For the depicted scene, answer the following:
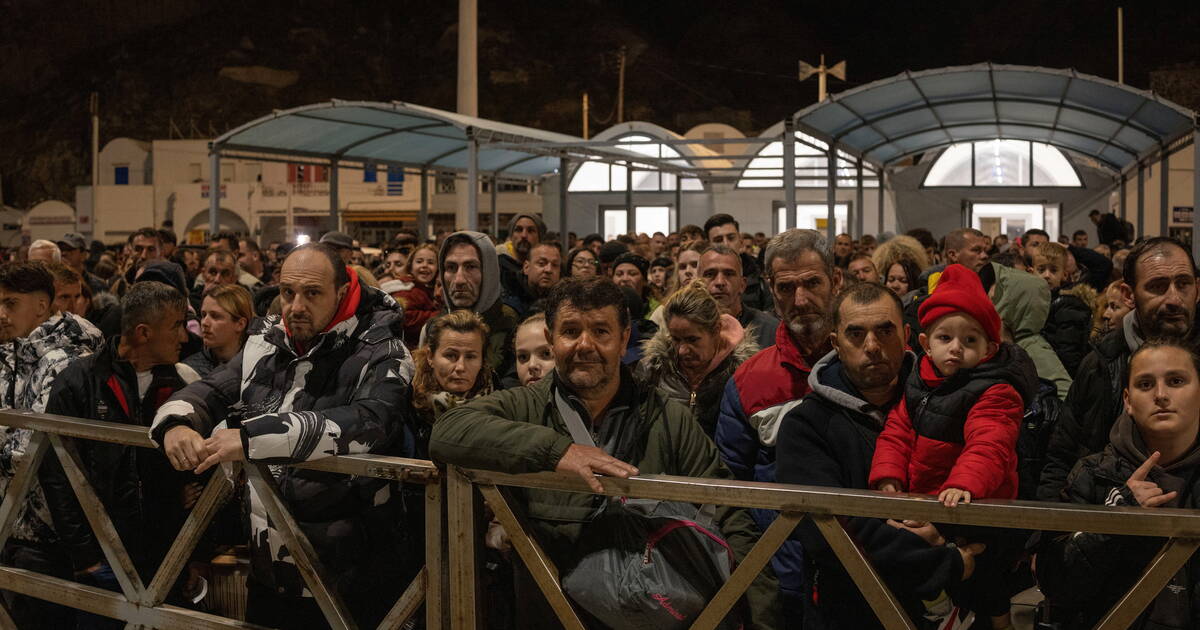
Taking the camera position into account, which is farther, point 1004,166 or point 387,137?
point 1004,166

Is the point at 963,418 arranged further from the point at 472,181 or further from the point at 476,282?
the point at 472,181

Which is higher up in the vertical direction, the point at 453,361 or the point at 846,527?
the point at 453,361

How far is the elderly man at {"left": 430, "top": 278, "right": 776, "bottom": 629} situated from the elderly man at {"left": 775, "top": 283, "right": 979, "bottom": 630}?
8.5 inches

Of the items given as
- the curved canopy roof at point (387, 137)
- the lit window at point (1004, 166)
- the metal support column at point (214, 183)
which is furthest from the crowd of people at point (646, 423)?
the lit window at point (1004, 166)

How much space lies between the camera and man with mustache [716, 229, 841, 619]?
11.2 ft

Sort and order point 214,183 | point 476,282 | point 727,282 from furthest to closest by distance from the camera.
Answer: point 214,183 → point 476,282 → point 727,282

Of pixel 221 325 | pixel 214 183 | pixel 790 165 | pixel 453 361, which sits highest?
pixel 214 183

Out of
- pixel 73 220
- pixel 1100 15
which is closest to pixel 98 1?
pixel 73 220

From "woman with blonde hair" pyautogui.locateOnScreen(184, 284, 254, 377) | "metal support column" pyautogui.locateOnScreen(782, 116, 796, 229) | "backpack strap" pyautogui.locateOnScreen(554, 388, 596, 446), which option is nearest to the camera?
"backpack strap" pyautogui.locateOnScreen(554, 388, 596, 446)

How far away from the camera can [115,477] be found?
4.13 metres

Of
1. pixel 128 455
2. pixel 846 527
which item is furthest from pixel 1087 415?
pixel 128 455

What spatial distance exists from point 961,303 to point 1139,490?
0.76 meters

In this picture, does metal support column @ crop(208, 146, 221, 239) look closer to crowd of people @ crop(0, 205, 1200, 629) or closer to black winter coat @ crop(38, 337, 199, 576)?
crowd of people @ crop(0, 205, 1200, 629)

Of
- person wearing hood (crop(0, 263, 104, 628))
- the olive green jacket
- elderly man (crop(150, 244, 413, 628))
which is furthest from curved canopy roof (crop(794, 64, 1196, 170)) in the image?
the olive green jacket
